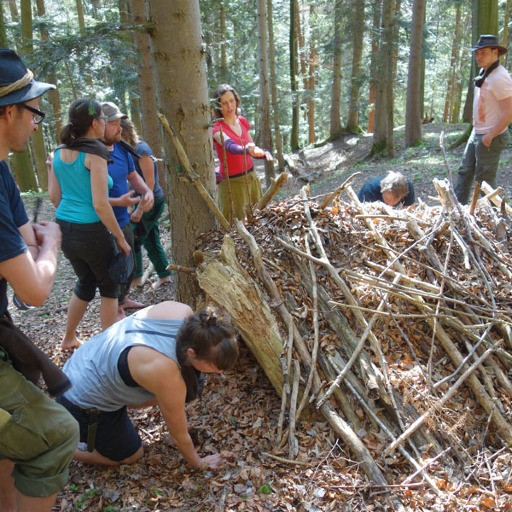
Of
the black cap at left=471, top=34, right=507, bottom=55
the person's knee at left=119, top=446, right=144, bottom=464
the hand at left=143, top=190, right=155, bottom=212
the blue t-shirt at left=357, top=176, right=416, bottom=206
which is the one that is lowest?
the person's knee at left=119, top=446, right=144, bottom=464

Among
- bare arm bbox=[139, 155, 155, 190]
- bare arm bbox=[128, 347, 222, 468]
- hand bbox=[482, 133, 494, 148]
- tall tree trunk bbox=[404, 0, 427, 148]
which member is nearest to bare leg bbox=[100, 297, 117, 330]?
bare arm bbox=[128, 347, 222, 468]

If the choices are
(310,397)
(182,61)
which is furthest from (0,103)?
(310,397)

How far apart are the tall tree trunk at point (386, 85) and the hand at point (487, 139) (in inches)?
304

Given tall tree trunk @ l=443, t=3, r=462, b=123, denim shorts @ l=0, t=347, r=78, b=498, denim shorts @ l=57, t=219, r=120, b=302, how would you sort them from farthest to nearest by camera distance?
tall tree trunk @ l=443, t=3, r=462, b=123, denim shorts @ l=57, t=219, r=120, b=302, denim shorts @ l=0, t=347, r=78, b=498

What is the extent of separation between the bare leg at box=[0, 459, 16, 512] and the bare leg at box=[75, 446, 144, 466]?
19.1 inches

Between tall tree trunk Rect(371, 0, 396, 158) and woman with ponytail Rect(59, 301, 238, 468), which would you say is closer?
woman with ponytail Rect(59, 301, 238, 468)

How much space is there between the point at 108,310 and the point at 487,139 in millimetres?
4968

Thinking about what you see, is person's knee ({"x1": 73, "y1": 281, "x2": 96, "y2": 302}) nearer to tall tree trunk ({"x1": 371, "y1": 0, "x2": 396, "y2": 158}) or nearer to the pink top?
the pink top

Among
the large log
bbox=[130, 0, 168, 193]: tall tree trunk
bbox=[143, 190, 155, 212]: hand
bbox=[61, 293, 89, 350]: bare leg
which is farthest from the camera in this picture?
bbox=[130, 0, 168, 193]: tall tree trunk

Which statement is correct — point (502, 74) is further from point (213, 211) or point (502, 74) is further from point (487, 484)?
point (487, 484)

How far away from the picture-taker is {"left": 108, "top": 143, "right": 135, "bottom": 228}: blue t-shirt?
4.22 meters

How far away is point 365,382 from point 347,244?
1.35m

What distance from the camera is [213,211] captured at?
396 cm

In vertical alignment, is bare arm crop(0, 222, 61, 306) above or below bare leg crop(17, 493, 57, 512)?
above
